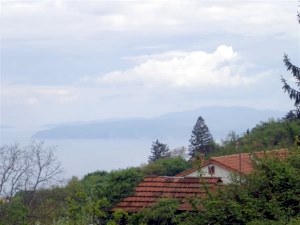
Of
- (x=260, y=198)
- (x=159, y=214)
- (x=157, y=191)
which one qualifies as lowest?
(x=159, y=214)

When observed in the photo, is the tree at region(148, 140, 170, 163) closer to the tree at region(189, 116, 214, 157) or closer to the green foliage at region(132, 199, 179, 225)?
the tree at region(189, 116, 214, 157)

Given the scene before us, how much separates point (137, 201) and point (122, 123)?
5309 inches

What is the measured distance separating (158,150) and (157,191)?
62022 mm

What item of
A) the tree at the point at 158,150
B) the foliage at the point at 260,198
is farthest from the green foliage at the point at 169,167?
the foliage at the point at 260,198

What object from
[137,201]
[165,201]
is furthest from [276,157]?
[137,201]

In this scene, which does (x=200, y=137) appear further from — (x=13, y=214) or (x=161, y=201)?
(x=13, y=214)

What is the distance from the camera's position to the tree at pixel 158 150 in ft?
267

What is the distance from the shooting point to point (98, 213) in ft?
49.9

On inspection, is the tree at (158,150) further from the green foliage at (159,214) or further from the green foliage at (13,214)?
the green foliage at (13,214)

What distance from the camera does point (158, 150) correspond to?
82.8 meters

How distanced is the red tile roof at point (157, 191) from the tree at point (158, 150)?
5830 cm

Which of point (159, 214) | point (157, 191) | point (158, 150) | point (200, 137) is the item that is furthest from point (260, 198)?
point (158, 150)

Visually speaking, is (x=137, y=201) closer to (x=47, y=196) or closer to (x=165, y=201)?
(x=165, y=201)

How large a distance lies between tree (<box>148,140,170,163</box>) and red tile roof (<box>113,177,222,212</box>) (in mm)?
58301
